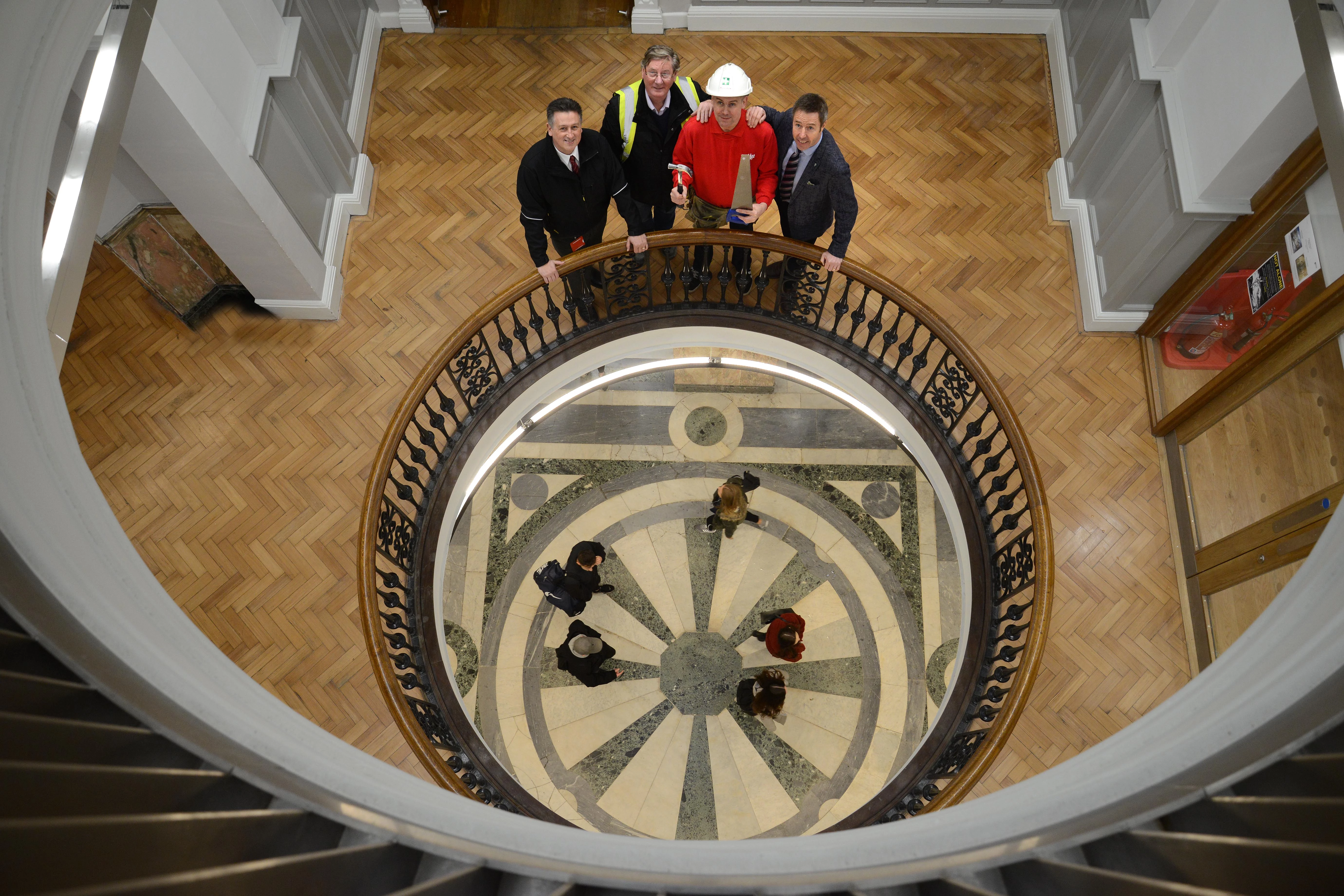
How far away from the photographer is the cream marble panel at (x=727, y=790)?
6.85m

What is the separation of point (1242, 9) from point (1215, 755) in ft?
16.4

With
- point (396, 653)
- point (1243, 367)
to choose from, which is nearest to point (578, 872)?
point (396, 653)

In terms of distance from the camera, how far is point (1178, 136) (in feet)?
17.4

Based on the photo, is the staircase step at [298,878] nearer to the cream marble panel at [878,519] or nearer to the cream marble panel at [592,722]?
the cream marble panel at [592,722]

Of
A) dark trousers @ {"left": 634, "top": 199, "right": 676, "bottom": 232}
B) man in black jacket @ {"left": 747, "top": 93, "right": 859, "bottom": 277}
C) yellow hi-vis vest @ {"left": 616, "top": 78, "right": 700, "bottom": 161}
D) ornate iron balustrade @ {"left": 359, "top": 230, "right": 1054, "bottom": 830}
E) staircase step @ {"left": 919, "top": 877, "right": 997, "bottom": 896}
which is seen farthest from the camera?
dark trousers @ {"left": 634, "top": 199, "right": 676, "bottom": 232}

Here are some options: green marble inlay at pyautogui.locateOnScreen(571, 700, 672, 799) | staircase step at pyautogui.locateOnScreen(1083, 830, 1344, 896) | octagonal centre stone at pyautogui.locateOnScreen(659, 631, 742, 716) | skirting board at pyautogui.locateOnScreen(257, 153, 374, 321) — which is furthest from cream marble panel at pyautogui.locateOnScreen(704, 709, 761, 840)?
staircase step at pyautogui.locateOnScreen(1083, 830, 1344, 896)

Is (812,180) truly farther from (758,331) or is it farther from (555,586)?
(555,586)

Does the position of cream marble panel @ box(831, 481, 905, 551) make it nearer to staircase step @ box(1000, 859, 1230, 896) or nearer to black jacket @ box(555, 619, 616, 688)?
black jacket @ box(555, 619, 616, 688)

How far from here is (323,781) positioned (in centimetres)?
191

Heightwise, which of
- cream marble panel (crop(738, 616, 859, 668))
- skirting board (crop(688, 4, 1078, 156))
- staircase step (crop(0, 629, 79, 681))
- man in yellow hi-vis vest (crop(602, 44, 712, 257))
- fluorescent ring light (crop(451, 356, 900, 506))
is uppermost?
skirting board (crop(688, 4, 1078, 156))

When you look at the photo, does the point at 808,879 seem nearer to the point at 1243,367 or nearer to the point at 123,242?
the point at 1243,367

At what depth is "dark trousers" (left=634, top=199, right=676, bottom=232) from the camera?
559cm

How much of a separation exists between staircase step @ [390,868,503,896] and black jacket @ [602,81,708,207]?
419 cm

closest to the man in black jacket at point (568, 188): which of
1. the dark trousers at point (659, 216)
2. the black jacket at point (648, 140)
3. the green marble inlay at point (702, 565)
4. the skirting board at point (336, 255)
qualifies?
the black jacket at point (648, 140)
